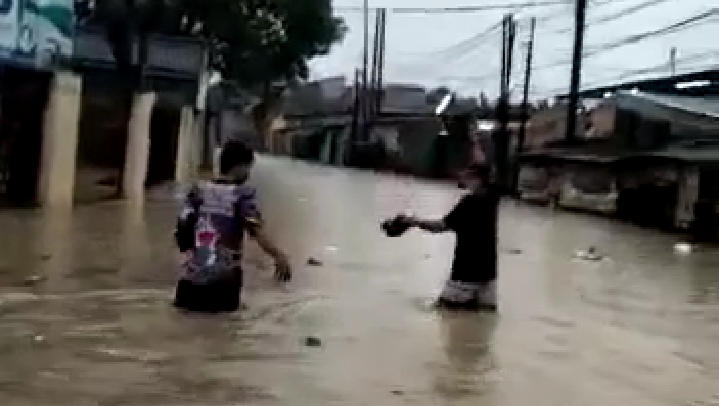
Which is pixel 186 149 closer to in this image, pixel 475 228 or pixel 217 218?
pixel 475 228

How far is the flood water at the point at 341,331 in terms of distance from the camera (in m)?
7.32

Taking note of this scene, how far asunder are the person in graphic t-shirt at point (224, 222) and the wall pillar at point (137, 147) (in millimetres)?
16960

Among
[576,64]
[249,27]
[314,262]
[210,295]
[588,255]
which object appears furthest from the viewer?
[576,64]

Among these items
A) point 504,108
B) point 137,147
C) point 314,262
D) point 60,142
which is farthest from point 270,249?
point 504,108

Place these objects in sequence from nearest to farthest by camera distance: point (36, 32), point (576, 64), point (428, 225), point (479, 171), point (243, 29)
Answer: point (428, 225) → point (479, 171) → point (36, 32) → point (243, 29) → point (576, 64)

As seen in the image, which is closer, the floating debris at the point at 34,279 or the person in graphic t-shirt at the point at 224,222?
the person in graphic t-shirt at the point at 224,222

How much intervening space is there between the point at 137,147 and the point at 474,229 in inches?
653

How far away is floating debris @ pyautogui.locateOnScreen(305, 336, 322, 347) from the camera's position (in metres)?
8.88

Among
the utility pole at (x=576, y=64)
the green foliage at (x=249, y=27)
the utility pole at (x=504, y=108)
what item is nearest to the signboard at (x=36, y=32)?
the green foliage at (x=249, y=27)

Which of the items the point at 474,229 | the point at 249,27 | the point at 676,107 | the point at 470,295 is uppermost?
the point at 249,27

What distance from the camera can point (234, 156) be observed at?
9086mm

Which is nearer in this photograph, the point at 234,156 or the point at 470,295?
the point at 234,156

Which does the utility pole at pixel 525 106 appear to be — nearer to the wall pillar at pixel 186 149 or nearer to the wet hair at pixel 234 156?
the wall pillar at pixel 186 149

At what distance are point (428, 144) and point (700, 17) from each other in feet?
134
